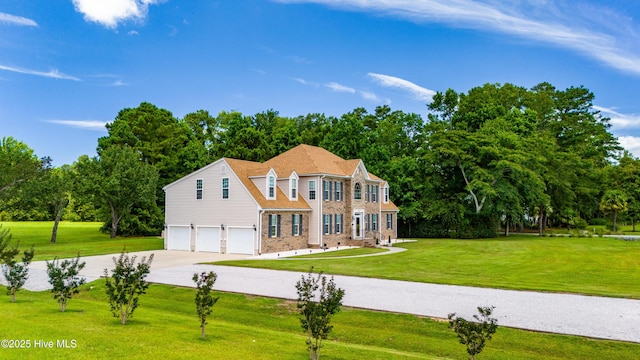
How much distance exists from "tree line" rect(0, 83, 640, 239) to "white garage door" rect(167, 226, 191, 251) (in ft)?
36.4

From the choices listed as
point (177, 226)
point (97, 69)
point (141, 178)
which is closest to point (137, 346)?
point (177, 226)

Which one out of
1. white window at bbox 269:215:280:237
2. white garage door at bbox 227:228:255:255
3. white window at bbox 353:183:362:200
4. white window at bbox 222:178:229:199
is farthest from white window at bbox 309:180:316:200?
white window at bbox 222:178:229:199

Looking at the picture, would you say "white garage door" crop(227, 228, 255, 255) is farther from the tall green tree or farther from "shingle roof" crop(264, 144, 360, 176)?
the tall green tree

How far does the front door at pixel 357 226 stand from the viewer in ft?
124

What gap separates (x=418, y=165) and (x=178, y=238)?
27.9 metres

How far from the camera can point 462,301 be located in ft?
45.0

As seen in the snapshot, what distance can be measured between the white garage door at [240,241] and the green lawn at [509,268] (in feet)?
15.7

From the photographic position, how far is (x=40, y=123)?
45.1 meters

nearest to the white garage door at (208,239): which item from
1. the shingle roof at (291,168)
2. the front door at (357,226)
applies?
the shingle roof at (291,168)

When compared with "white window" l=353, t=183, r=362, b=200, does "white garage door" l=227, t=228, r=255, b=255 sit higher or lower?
lower

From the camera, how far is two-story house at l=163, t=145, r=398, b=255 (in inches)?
1180

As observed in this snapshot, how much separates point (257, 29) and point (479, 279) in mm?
23762

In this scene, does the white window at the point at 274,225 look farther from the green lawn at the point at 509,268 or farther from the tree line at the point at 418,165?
the tree line at the point at 418,165

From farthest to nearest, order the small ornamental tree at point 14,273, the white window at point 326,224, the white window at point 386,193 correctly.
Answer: the white window at point 386,193, the white window at point 326,224, the small ornamental tree at point 14,273
